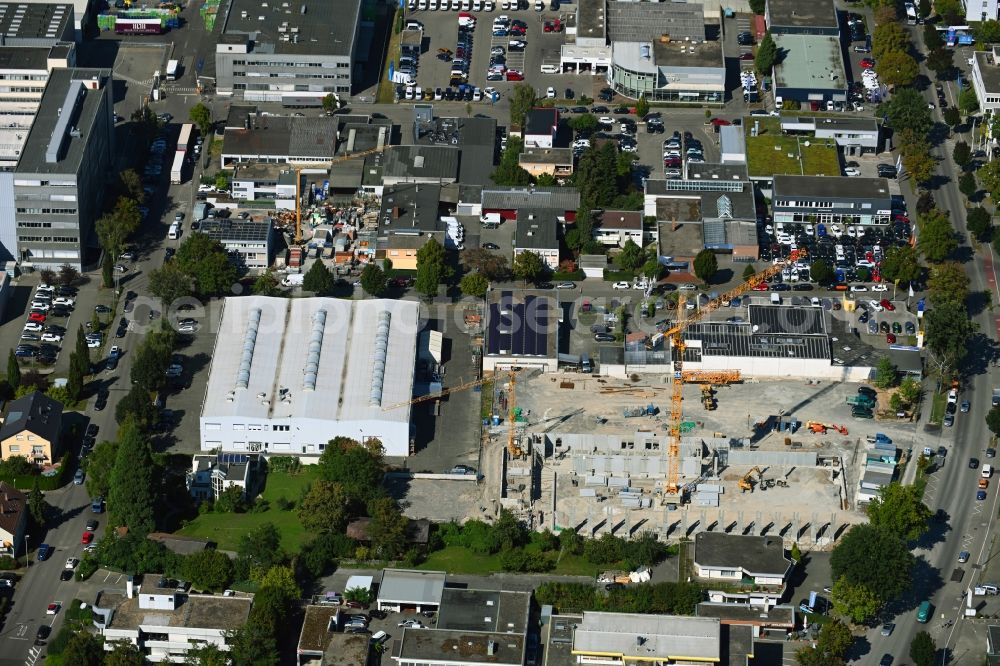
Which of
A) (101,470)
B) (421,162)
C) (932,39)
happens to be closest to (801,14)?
(932,39)

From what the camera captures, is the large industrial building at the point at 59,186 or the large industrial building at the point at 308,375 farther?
the large industrial building at the point at 59,186

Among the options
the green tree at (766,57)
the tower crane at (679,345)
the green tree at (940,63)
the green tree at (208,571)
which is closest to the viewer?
the green tree at (208,571)

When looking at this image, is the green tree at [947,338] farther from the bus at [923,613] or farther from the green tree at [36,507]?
the green tree at [36,507]

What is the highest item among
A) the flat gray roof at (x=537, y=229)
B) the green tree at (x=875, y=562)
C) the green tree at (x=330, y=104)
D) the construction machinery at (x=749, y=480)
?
the green tree at (x=330, y=104)

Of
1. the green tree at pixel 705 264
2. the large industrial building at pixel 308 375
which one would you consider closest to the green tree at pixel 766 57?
the green tree at pixel 705 264

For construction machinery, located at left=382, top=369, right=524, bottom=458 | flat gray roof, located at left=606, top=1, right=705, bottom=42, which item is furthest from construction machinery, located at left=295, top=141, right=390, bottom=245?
flat gray roof, located at left=606, top=1, right=705, bottom=42

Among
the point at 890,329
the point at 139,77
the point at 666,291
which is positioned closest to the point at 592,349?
the point at 666,291

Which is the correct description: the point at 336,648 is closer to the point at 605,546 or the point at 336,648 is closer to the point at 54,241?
the point at 605,546
